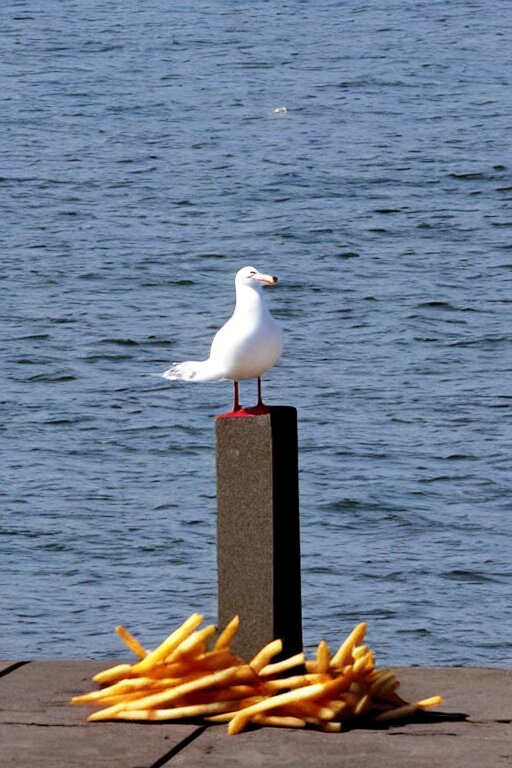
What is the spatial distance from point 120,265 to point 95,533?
1079 cm

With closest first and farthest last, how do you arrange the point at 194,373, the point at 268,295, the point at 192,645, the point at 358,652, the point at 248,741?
the point at 248,741 → the point at 192,645 → the point at 358,652 → the point at 194,373 → the point at 268,295

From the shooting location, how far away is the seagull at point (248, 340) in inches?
286

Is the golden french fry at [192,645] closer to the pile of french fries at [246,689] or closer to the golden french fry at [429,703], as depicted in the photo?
the pile of french fries at [246,689]

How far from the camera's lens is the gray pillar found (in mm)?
7062

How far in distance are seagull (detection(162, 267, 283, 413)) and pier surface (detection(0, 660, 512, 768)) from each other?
1.39 metres

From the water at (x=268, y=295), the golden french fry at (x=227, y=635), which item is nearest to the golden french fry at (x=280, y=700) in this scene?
the golden french fry at (x=227, y=635)

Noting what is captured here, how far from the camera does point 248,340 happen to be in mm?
7250

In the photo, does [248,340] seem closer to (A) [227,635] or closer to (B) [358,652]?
(A) [227,635]

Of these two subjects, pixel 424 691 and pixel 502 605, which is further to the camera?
pixel 502 605

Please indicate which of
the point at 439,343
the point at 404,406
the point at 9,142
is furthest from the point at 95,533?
the point at 9,142

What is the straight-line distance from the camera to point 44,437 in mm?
19031

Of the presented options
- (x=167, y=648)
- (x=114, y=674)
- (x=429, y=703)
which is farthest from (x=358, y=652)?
(x=114, y=674)

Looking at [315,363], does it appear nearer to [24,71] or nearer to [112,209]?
[112,209]

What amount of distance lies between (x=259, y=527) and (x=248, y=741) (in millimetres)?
970
